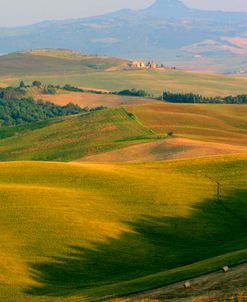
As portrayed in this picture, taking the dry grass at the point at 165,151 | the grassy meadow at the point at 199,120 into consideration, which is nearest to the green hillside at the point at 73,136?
the grassy meadow at the point at 199,120

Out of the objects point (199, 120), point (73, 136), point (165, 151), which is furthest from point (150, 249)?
point (199, 120)

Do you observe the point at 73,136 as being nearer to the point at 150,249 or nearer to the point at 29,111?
the point at 29,111

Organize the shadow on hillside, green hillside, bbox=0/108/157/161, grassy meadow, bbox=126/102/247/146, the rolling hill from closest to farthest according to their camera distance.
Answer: the shadow on hillside, the rolling hill, green hillside, bbox=0/108/157/161, grassy meadow, bbox=126/102/247/146

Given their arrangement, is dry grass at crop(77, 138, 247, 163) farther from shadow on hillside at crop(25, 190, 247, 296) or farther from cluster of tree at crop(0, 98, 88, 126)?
cluster of tree at crop(0, 98, 88, 126)

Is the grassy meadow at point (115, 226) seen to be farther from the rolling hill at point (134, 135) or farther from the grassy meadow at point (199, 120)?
the grassy meadow at point (199, 120)

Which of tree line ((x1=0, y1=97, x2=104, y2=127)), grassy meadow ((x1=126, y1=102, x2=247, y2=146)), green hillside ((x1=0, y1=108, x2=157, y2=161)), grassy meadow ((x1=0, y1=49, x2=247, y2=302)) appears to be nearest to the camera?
grassy meadow ((x1=0, y1=49, x2=247, y2=302))

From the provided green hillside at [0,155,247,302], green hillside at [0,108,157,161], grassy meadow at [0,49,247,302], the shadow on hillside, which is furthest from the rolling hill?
the shadow on hillside

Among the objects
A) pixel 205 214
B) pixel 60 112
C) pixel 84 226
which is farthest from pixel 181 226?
pixel 60 112
